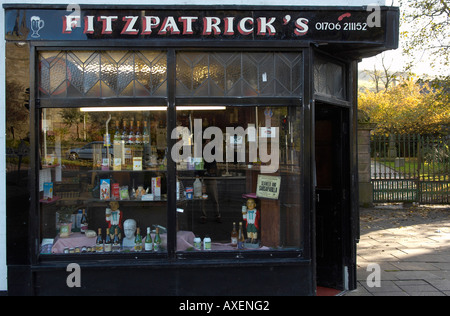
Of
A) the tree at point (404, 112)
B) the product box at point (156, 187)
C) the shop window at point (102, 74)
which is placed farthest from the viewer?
the tree at point (404, 112)

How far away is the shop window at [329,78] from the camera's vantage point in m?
5.04

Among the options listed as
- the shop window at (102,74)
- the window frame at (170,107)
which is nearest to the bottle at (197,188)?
the window frame at (170,107)

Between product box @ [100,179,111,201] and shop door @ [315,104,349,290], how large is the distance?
2.99m

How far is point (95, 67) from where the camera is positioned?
188 inches

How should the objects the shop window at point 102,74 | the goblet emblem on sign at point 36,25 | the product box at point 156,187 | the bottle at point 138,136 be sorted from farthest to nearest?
the bottle at point 138,136 < the product box at point 156,187 < the shop window at point 102,74 < the goblet emblem on sign at point 36,25

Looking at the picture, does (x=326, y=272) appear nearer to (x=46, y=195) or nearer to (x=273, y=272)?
(x=273, y=272)

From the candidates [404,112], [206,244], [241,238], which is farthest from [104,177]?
[404,112]

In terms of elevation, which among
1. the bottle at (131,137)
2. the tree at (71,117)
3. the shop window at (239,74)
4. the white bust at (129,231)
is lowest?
the white bust at (129,231)

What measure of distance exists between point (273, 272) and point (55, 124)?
336 centimetres

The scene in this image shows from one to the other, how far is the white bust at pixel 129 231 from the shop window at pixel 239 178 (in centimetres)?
73

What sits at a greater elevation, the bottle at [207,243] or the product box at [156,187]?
the product box at [156,187]

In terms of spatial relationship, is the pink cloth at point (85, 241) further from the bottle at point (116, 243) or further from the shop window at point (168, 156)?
the bottle at point (116, 243)

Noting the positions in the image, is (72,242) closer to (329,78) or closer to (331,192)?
(331,192)
